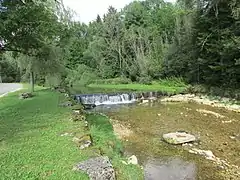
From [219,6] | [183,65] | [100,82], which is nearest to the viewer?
[219,6]

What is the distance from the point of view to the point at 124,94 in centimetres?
2420

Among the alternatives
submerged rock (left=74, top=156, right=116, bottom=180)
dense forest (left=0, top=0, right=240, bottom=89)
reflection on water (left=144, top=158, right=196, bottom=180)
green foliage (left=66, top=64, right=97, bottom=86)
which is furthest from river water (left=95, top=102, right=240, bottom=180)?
green foliage (left=66, top=64, right=97, bottom=86)

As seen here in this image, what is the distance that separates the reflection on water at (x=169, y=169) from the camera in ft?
24.5

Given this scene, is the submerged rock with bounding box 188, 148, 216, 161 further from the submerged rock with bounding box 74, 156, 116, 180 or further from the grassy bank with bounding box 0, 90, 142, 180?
the submerged rock with bounding box 74, 156, 116, 180

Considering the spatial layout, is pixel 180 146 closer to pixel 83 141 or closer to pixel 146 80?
pixel 83 141

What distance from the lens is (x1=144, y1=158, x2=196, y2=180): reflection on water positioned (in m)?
7.48

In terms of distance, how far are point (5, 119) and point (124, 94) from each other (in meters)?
14.2

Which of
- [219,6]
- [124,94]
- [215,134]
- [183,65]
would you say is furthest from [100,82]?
[215,134]

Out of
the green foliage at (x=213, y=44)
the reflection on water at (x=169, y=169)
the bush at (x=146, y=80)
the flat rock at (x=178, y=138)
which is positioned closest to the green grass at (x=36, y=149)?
the reflection on water at (x=169, y=169)

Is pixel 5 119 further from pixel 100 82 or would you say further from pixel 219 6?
pixel 100 82

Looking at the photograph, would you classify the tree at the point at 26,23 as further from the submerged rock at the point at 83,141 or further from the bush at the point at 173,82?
the bush at the point at 173,82

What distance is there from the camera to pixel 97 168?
5.64 metres

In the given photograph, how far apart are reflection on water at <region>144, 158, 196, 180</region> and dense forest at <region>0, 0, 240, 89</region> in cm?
582

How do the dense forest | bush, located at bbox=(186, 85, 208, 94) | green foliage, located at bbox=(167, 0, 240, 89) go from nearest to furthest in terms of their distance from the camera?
the dense forest → green foliage, located at bbox=(167, 0, 240, 89) → bush, located at bbox=(186, 85, 208, 94)
